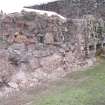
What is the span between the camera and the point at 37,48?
30.6ft

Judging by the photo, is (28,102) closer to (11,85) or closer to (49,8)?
(11,85)

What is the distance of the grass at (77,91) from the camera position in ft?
24.0

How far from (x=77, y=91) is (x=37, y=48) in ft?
6.28

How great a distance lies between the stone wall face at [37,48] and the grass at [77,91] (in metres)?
0.52

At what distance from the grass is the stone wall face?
517 mm

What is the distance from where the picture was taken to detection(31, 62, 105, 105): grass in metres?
7.33

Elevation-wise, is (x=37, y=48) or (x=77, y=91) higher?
(x=37, y=48)

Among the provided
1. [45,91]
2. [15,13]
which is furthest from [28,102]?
[15,13]

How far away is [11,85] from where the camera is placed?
329 inches

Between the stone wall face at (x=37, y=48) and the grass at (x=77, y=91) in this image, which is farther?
the stone wall face at (x=37, y=48)

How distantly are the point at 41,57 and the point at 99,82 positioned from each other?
168 cm

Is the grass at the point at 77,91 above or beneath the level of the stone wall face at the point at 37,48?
beneath

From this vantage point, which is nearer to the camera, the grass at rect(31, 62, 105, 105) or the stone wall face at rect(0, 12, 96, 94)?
the grass at rect(31, 62, 105, 105)

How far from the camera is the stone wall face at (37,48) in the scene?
8656mm
